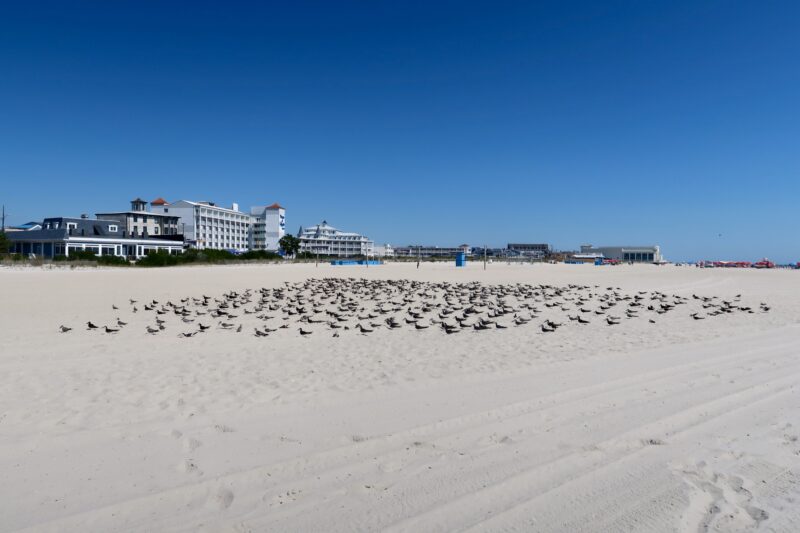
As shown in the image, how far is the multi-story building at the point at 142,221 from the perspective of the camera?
8406cm

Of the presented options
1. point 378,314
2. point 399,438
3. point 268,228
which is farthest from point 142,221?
point 399,438

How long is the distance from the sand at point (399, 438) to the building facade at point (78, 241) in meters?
50.6

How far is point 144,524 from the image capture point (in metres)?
3.02

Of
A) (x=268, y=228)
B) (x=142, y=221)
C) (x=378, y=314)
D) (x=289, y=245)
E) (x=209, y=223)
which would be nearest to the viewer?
(x=378, y=314)

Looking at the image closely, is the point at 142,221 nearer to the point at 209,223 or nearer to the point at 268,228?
the point at 209,223

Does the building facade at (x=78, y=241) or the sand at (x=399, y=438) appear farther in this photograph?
the building facade at (x=78, y=241)

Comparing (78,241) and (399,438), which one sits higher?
(78,241)

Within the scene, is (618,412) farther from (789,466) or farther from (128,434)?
(128,434)

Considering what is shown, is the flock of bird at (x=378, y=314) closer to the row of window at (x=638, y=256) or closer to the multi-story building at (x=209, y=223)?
the multi-story building at (x=209, y=223)

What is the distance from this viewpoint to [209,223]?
114125mm

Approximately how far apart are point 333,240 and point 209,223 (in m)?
40.7

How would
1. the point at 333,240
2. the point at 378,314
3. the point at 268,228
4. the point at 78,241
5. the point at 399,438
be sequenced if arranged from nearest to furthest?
the point at 399,438, the point at 378,314, the point at 78,241, the point at 268,228, the point at 333,240

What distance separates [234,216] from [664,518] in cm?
12971

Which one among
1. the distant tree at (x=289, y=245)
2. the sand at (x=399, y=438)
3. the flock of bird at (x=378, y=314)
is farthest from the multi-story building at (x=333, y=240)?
the sand at (x=399, y=438)
